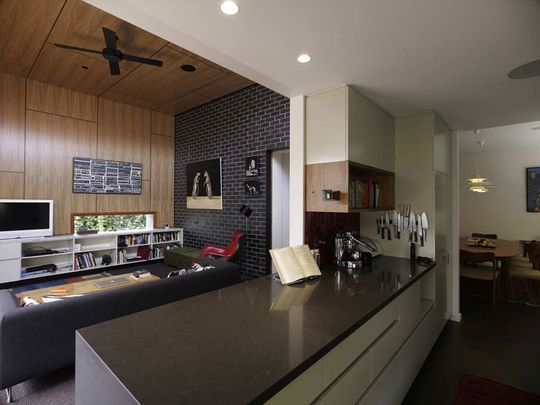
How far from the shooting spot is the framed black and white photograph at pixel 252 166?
4.58 meters

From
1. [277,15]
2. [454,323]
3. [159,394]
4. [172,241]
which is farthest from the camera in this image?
[172,241]

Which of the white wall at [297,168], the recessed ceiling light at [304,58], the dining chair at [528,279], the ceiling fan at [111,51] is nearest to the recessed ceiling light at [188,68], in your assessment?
the ceiling fan at [111,51]

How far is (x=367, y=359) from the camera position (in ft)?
4.74

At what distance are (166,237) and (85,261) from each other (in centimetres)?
155

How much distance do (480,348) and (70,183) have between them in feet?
21.5

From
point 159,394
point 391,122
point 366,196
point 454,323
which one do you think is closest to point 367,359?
point 159,394

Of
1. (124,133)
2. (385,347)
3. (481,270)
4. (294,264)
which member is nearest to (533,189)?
(481,270)

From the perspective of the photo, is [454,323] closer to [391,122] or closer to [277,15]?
[391,122]

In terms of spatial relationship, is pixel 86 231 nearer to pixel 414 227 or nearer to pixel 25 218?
pixel 25 218

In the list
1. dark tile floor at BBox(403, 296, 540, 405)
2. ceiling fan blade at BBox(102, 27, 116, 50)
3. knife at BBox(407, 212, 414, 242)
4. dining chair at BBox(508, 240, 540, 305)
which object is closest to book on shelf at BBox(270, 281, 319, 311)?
dark tile floor at BBox(403, 296, 540, 405)

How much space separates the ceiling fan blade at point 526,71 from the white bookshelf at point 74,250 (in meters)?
5.83

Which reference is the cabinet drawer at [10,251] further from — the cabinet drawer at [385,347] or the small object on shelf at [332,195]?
the cabinet drawer at [385,347]

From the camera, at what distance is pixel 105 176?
5.54 metres

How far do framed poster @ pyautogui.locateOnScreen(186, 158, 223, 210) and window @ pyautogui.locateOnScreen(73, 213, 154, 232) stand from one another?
1114 millimetres
